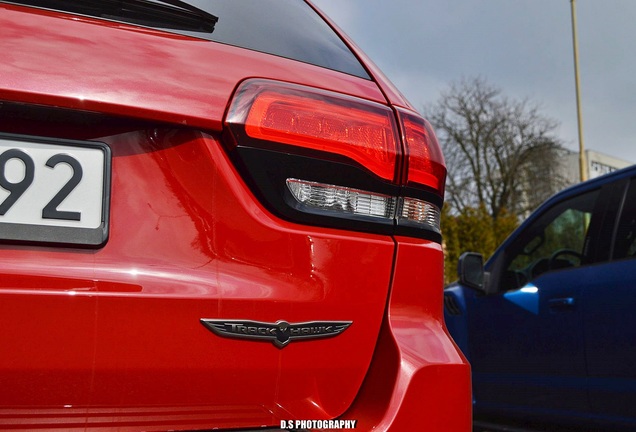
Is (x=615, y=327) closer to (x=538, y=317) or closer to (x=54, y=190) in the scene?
(x=538, y=317)

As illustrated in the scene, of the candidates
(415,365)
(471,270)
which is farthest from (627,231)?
(415,365)

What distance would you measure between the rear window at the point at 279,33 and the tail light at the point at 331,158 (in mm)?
131

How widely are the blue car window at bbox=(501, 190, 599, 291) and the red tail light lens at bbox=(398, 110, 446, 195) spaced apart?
2.86m

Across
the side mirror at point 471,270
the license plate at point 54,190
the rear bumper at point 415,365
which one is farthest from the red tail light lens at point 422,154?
the side mirror at point 471,270

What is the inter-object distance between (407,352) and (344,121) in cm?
49

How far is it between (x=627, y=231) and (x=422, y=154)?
2704 mm

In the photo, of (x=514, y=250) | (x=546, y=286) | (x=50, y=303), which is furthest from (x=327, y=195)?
(x=514, y=250)

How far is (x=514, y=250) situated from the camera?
4.92 metres

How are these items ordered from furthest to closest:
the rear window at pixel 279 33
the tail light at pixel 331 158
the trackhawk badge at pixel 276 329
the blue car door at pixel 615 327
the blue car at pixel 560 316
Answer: the blue car at pixel 560 316
the blue car door at pixel 615 327
the rear window at pixel 279 33
the tail light at pixel 331 158
the trackhawk badge at pixel 276 329

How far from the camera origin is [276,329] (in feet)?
4.53

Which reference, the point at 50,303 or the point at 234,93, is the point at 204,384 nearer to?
the point at 50,303

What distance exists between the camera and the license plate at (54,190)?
123cm

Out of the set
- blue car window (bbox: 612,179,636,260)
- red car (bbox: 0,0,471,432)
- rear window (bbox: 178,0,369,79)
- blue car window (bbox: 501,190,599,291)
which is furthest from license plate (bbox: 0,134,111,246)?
Answer: blue car window (bbox: 501,190,599,291)

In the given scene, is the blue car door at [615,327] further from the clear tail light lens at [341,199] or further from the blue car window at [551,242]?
the clear tail light lens at [341,199]
